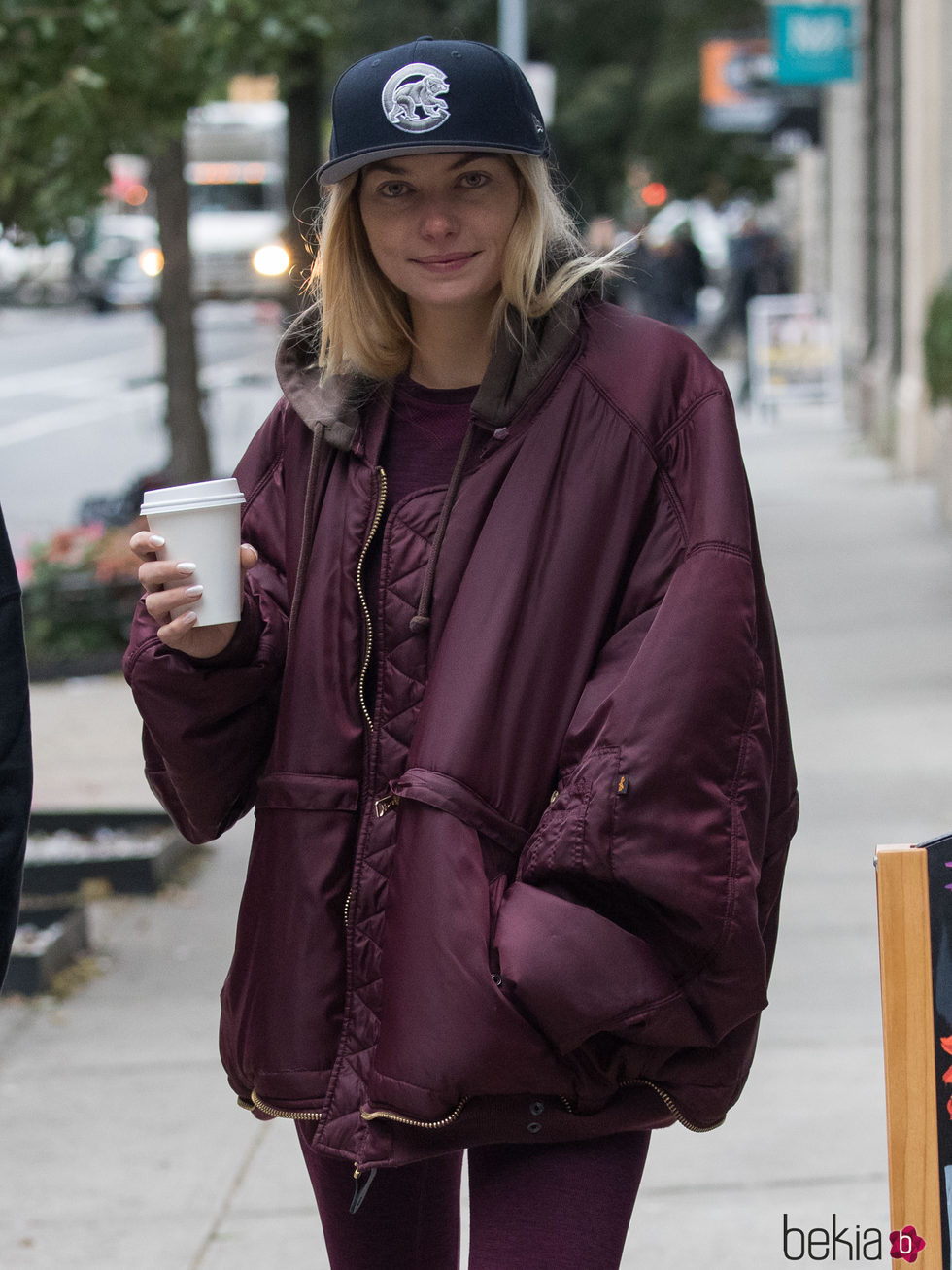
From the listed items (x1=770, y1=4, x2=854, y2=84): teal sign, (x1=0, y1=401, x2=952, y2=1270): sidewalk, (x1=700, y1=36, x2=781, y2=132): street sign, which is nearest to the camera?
(x1=0, y1=401, x2=952, y2=1270): sidewalk

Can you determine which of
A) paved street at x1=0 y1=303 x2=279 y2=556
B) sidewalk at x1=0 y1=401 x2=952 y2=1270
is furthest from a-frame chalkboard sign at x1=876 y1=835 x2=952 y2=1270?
paved street at x1=0 y1=303 x2=279 y2=556

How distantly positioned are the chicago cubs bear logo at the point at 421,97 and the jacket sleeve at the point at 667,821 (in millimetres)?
465

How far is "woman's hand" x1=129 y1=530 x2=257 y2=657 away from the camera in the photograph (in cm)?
213

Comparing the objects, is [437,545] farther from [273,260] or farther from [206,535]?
[273,260]

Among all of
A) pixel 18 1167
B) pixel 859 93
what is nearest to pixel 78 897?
pixel 18 1167

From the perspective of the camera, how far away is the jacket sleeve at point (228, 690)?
2.23 meters

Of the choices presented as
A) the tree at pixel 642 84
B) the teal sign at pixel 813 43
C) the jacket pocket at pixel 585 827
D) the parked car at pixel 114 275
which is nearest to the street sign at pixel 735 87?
the tree at pixel 642 84

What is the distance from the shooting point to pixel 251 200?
3769 cm

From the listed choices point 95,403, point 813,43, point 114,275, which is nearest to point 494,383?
point 813,43

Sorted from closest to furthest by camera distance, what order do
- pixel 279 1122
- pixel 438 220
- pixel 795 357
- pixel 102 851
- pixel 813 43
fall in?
pixel 438 220 → pixel 279 1122 → pixel 102 851 → pixel 813 43 → pixel 795 357

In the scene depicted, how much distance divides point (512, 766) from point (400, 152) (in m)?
0.70

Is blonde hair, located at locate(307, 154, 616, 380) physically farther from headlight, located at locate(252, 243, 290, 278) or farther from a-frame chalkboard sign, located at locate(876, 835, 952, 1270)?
headlight, located at locate(252, 243, 290, 278)

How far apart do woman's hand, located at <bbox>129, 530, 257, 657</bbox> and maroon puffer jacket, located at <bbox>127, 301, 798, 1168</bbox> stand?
0.03 meters

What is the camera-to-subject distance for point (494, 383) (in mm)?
2199
